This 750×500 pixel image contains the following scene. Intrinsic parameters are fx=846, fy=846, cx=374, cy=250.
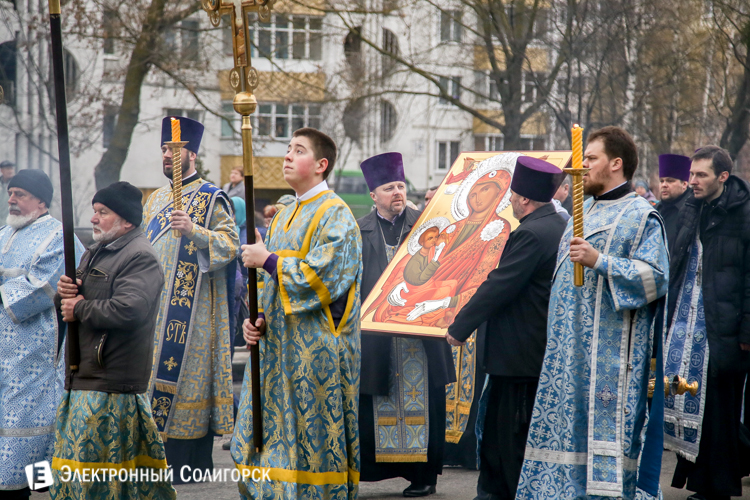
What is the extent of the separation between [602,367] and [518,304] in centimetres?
76

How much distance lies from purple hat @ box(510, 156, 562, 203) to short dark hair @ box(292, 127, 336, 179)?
3.53ft

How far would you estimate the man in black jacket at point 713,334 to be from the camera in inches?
206

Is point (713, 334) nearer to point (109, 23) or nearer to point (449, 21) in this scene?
point (109, 23)

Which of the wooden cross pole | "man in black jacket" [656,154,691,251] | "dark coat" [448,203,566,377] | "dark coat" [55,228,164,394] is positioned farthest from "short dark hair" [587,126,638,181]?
"man in black jacket" [656,154,691,251]

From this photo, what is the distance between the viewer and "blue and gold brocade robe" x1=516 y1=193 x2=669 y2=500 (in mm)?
3955

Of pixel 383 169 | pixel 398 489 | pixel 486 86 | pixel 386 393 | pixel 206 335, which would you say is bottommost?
pixel 398 489

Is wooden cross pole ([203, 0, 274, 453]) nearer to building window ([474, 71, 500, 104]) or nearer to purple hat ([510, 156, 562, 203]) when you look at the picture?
purple hat ([510, 156, 562, 203])

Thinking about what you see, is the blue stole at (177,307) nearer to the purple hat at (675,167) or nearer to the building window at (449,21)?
the purple hat at (675,167)

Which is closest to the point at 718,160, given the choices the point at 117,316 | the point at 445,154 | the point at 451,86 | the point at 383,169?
the point at 383,169

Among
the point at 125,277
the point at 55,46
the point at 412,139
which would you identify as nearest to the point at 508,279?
the point at 125,277

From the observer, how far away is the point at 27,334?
198 inches

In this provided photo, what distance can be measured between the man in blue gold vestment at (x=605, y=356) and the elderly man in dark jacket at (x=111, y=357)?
200cm

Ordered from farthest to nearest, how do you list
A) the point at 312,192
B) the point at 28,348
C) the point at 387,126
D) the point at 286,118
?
the point at 387,126 < the point at 286,118 < the point at 28,348 < the point at 312,192

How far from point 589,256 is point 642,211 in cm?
43
